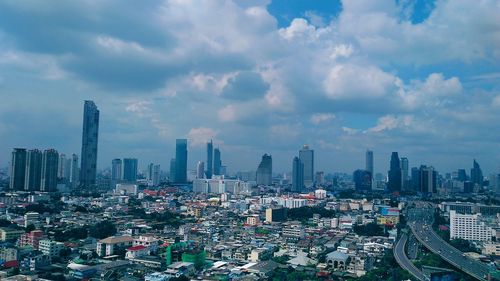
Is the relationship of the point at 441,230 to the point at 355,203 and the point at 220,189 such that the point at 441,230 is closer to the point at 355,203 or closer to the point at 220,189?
the point at 355,203

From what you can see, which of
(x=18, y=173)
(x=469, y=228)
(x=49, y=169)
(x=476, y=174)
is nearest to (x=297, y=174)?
(x=476, y=174)

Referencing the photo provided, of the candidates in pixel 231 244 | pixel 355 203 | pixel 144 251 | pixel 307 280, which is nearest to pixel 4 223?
pixel 144 251

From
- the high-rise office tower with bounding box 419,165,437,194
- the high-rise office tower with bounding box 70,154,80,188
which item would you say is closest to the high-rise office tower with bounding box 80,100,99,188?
the high-rise office tower with bounding box 70,154,80,188

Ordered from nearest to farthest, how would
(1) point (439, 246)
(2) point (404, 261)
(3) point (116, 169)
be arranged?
(2) point (404, 261)
(1) point (439, 246)
(3) point (116, 169)

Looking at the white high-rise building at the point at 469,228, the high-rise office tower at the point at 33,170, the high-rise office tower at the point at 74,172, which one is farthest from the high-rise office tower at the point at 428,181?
the high-rise office tower at the point at 33,170

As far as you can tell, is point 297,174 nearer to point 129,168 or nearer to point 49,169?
point 129,168
